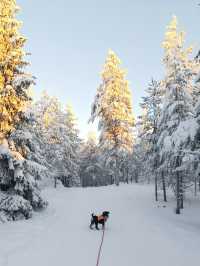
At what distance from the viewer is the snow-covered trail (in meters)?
13.5

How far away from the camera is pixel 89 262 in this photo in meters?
13.0

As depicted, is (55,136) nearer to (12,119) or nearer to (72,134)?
(72,134)

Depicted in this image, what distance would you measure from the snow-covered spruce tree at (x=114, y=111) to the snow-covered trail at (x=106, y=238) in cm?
1323

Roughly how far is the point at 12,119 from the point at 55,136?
2899 centimetres

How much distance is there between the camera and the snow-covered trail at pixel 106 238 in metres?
13.5

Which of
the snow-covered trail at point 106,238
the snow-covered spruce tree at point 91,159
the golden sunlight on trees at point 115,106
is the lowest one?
the snow-covered trail at point 106,238

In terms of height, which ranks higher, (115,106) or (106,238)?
(115,106)

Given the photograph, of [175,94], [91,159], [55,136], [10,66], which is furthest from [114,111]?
[91,159]

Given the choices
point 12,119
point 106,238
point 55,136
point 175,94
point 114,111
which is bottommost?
point 106,238

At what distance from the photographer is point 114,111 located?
138 ft

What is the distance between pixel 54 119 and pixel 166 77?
78.8 ft

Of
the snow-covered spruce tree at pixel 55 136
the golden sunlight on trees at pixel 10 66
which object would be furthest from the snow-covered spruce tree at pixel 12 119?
the snow-covered spruce tree at pixel 55 136

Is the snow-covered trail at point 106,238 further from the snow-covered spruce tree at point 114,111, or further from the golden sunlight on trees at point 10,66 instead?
the snow-covered spruce tree at point 114,111

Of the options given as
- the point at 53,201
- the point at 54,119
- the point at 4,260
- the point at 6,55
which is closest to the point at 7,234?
the point at 4,260
